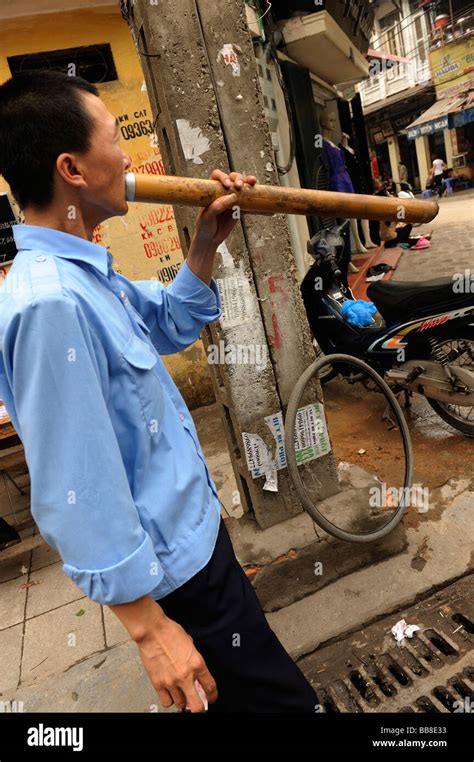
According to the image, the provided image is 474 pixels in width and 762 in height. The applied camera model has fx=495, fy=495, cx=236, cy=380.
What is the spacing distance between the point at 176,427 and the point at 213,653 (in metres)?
0.61

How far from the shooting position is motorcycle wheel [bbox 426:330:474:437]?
357 centimetres

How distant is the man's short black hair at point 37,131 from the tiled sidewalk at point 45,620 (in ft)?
7.56

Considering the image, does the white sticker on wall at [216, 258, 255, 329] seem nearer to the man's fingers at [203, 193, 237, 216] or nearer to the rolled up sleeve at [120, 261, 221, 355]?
the rolled up sleeve at [120, 261, 221, 355]

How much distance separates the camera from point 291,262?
253cm

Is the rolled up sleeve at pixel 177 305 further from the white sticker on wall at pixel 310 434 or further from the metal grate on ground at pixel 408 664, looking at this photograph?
the metal grate on ground at pixel 408 664

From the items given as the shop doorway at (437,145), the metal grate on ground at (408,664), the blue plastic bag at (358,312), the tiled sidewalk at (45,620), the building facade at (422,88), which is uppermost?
the building facade at (422,88)

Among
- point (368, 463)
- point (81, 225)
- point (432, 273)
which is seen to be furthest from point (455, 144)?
point (81, 225)

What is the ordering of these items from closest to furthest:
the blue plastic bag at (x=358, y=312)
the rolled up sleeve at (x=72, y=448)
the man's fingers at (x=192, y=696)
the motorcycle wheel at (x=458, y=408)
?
1. the rolled up sleeve at (x=72, y=448)
2. the man's fingers at (x=192, y=696)
3. the motorcycle wheel at (x=458, y=408)
4. the blue plastic bag at (x=358, y=312)

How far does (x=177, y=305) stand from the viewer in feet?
5.47

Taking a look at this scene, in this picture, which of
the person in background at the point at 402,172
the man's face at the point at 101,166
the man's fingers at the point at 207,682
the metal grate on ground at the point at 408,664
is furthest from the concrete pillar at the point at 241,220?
the person in background at the point at 402,172

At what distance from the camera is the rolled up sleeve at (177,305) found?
64.4 inches

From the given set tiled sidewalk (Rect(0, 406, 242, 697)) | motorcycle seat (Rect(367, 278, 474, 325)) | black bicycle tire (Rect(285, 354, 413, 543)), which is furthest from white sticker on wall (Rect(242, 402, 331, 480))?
motorcycle seat (Rect(367, 278, 474, 325))

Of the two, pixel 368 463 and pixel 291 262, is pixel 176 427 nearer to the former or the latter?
pixel 291 262

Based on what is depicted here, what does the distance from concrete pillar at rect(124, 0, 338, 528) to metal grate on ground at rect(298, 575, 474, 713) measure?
0.71 m
